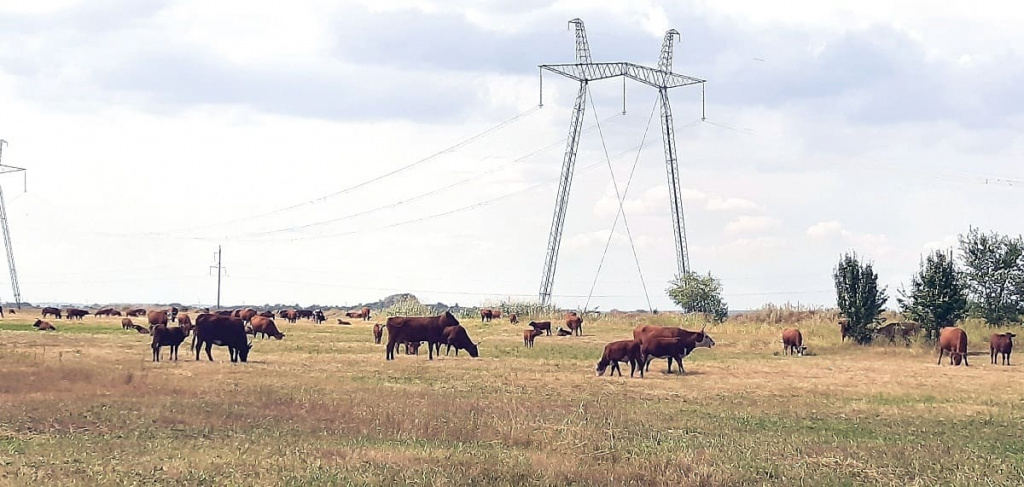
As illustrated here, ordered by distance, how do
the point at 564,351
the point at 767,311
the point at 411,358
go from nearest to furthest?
1. the point at 411,358
2. the point at 564,351
3. the point at 767,311

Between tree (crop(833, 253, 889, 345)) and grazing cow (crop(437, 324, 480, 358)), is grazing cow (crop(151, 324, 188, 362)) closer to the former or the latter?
grazing cow (crop(437, 324, 480, 358))

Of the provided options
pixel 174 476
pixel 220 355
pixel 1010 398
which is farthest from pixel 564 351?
pixel 174 476

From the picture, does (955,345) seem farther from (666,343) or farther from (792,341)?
(666,343)

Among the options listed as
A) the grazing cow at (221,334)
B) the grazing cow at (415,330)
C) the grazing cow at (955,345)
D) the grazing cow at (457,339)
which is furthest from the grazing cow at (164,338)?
the grazing cow at (955,345)

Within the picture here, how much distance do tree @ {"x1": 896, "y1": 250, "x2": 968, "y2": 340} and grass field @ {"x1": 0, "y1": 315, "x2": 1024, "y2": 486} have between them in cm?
1536

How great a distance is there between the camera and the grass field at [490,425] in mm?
13445

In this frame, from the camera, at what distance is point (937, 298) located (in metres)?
47.8

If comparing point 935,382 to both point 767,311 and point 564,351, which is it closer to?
point 564,351

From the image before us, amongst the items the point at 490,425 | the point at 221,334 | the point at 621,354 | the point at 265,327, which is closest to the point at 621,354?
the point at 621,354

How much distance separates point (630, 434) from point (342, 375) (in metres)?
13.0

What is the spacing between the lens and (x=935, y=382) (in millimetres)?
29312

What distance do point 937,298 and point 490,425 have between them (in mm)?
36516

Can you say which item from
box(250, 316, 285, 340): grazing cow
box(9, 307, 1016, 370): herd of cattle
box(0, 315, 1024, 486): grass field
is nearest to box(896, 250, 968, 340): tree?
box(9, 307, 1016, 370): herd of cattle

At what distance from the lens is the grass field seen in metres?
13.4
